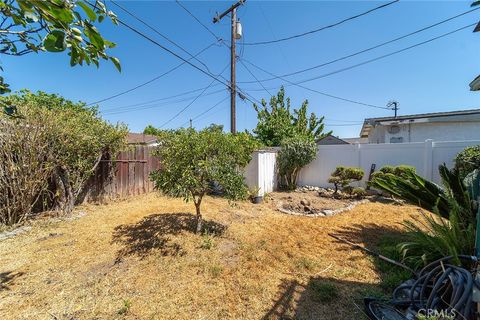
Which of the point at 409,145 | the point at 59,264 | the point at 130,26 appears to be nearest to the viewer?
the point at 59,264

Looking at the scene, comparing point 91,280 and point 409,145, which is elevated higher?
point 409,145

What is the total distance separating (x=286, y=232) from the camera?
4676 mm

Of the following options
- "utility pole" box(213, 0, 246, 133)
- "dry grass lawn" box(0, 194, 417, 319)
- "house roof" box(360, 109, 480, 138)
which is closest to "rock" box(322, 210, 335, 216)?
"dry grass lawn" box(0, 194, 417, 319)

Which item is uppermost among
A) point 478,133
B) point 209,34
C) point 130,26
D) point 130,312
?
point 209,34

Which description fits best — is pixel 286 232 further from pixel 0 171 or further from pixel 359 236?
pixel 0 171

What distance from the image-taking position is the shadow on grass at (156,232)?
3707 mm

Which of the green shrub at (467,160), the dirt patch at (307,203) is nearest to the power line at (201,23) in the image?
the dirt patch at (307,203)

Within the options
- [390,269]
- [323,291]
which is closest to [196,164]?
[323,291]

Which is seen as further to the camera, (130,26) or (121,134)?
(121,134)

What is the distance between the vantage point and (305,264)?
10.9 ft

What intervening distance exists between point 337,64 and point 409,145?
420 cm

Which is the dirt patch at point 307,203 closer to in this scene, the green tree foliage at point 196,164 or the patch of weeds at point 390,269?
the patch of weeds at point 390,269

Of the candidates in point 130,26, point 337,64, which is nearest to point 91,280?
point 130,26

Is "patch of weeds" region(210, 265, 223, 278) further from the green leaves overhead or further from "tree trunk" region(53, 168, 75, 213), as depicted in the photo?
"tree trunk" region(53, 168, 75, 213)
